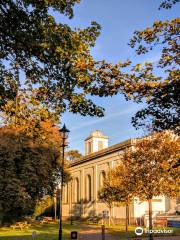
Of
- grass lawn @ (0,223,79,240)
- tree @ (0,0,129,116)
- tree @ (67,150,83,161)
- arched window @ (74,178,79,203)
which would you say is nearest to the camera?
tree @ (0,0,129,116)

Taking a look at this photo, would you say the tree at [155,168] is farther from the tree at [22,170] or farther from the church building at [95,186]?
the church building at [95,186]

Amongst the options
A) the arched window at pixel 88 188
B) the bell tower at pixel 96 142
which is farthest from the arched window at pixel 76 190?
the bell tower at pixel 96 142

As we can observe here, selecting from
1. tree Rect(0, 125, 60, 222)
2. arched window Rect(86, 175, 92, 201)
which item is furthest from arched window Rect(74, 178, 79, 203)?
tree Rect(0, 125, 60, 222)

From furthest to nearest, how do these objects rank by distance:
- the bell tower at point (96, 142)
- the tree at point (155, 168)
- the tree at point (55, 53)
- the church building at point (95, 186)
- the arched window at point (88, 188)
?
1. the bell tower at point (96, 142)
2. the arched window at point (88, 188)
3. the church building at point (95, 186)
4. the tree at point (155, 168)
5. the tree at point (55, 53)

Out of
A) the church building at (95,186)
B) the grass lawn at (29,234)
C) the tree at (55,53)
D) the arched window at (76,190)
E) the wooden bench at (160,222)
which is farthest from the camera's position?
the arched window at (76,190)

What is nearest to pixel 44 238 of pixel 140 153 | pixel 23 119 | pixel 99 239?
pixel 99 239

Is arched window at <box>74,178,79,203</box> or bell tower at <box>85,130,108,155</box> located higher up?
bell tower at <box>85,130,108,155</box>

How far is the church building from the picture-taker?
44.6 meters

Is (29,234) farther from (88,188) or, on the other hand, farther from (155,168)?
(88,188)

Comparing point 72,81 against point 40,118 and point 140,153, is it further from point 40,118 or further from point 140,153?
point 140,153

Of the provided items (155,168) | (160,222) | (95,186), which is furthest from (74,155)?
(155,168)

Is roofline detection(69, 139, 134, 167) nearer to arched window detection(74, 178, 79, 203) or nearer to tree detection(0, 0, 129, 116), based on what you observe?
arched window detection(74, 178, 79, 203)

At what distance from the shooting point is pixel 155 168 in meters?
25.8

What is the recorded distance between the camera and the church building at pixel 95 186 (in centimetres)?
4462
